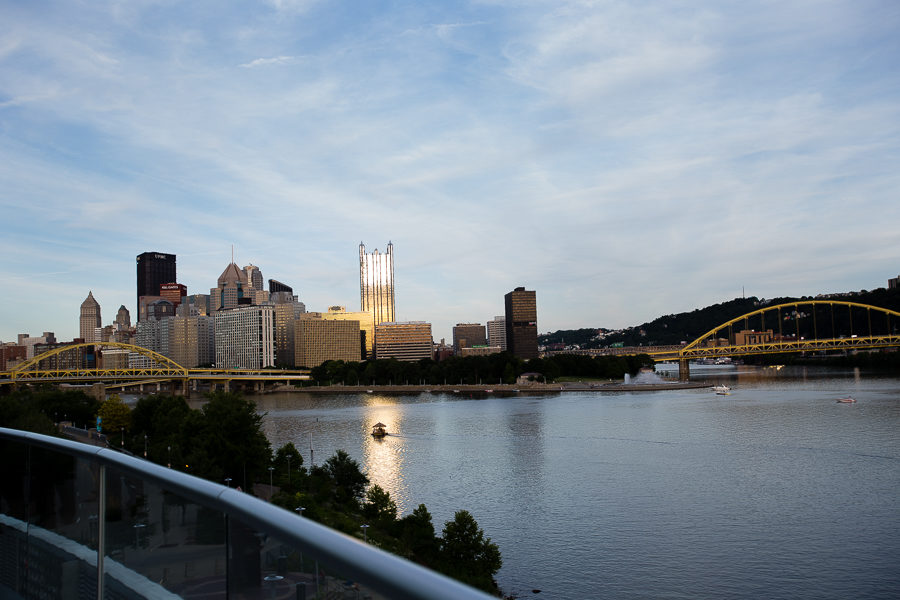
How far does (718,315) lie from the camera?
6309 inches

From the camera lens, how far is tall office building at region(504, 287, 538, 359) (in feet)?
497

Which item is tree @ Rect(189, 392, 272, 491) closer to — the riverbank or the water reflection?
the water reflection

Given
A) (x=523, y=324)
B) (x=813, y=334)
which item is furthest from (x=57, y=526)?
(x=523, y=324)

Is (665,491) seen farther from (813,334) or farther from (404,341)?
(404,341)

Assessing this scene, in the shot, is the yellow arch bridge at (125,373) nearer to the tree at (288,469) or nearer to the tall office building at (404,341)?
the tall office building at (404,341)

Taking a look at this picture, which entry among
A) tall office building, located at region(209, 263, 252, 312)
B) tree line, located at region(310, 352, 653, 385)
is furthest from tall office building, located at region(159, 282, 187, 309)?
tree line, located at region(310, 352, 653, 385)

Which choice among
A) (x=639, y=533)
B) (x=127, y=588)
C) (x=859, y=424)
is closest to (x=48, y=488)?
(x=127, y=588)

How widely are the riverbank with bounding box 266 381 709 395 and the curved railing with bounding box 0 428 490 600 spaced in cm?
6415

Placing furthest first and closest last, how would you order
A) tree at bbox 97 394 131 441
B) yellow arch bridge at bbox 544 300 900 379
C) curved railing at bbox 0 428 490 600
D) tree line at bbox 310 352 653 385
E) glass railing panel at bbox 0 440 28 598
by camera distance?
tree line at bbox 310 352 653 385 → yellow arch bridge at bbox 544 300 900 379 → tree at bbox 97 394 131 441 → glass railing panel at bbox 0 440 28 598 → curved railing at bbox 0 428 490 600

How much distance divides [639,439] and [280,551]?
30483 millimetres

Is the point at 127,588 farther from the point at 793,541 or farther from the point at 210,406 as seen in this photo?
the point at 210,406

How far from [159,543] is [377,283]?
172925 millimetres

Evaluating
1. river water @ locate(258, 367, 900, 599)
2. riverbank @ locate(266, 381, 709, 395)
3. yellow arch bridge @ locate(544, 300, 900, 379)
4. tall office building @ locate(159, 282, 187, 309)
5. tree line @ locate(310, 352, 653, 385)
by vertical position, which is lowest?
river water @ locate(258, 367, 900, 599)

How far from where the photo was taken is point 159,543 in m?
1.75
